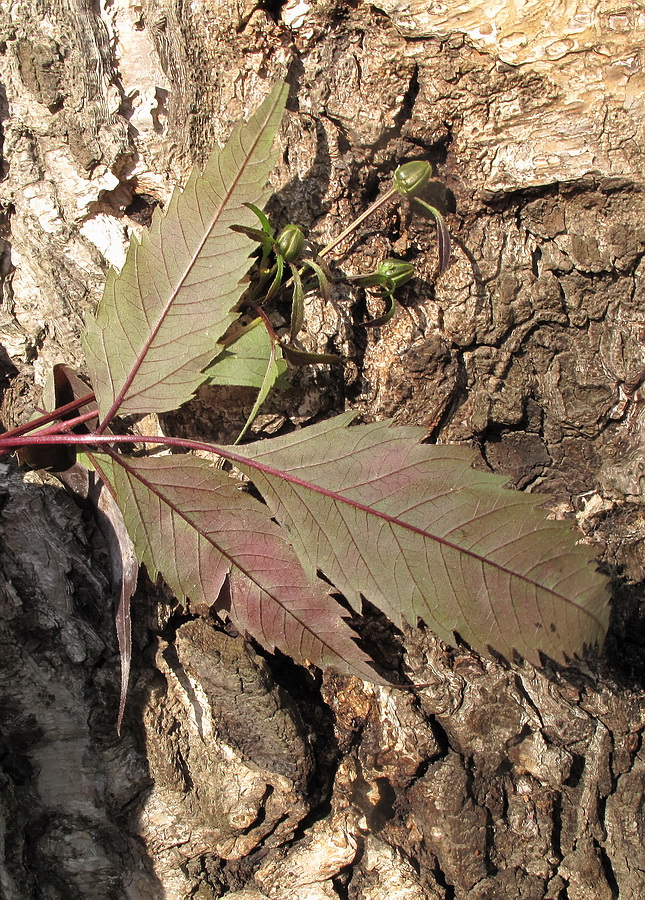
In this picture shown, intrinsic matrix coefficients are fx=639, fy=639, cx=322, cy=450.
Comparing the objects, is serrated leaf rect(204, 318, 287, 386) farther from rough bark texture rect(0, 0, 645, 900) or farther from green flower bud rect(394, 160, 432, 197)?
green flower bud rect(394, 160, 432, 197)

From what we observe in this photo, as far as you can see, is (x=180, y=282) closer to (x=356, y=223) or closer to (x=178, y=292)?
(x=178, y=292)

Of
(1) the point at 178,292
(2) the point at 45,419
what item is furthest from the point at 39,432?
(1) the point at 178,292

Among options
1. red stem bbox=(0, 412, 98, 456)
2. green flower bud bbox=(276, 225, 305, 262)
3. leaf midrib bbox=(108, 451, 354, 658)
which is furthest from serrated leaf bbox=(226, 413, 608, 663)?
red stem bbox=(0, 412, 98, 456)

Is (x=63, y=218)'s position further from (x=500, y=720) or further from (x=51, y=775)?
(x=500, y=720)

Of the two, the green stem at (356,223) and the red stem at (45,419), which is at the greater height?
the green stem at (356,223)

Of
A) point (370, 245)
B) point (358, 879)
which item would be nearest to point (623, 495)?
point (370, 245)

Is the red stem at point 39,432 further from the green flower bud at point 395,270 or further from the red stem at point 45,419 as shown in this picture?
the green flower bud at point 395,270

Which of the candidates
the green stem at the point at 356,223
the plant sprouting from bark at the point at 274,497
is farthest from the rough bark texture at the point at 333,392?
A: the plant sprouting from bark at the point at 274,497
